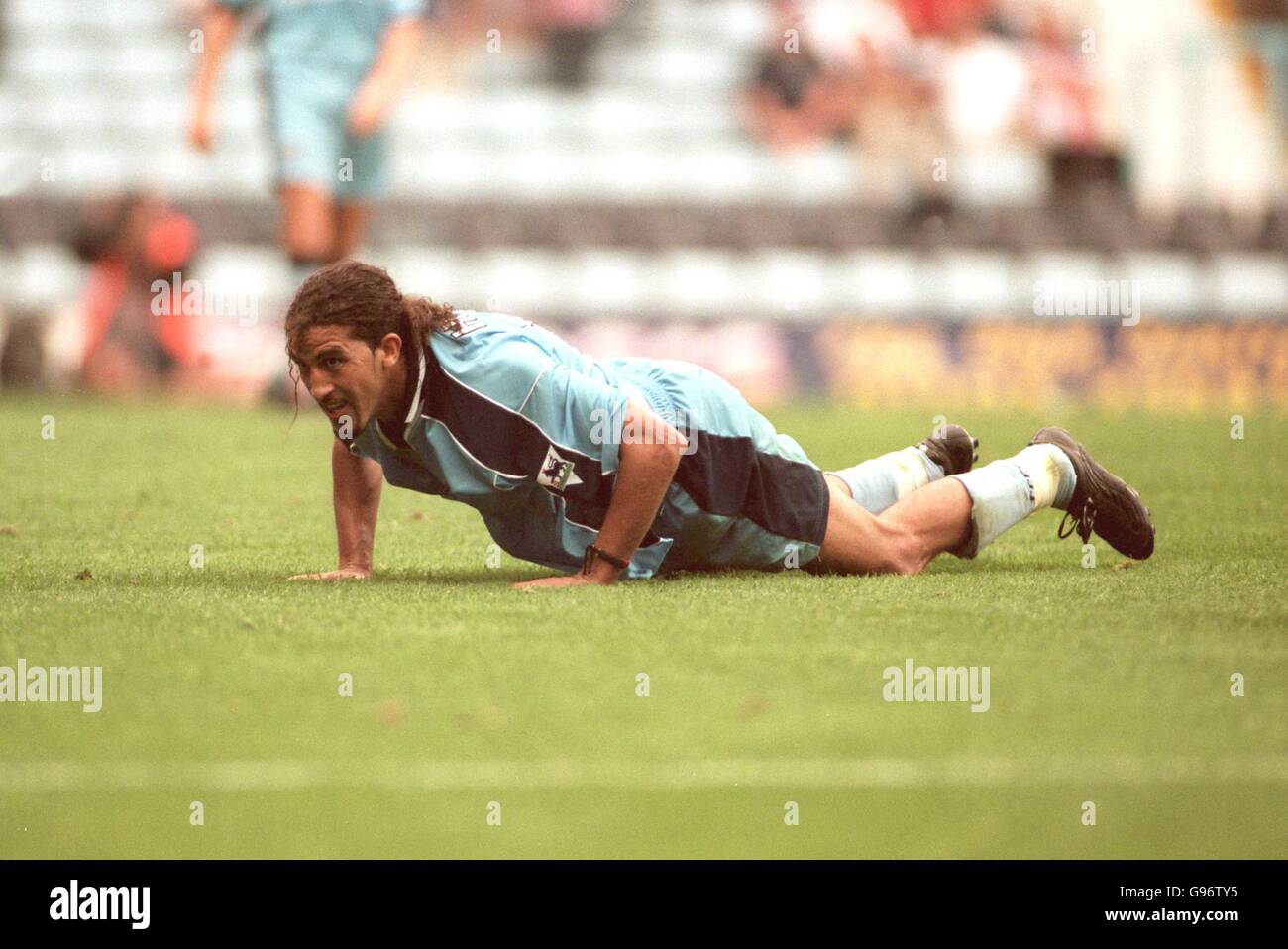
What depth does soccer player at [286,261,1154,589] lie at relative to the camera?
4246 mm

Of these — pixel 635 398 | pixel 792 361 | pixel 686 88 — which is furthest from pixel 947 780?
pixel 686 88

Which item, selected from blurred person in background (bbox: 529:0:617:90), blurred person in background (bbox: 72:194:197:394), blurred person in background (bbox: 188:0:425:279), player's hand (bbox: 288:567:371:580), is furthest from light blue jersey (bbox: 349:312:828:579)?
blurred person in background (bbox: 529:0:617:90)

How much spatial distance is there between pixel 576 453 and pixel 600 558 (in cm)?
28

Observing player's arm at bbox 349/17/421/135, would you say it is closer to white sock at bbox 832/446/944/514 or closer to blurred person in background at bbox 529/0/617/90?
white sock at bbox 832/446/944/514

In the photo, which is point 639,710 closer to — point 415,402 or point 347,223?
point 415,402

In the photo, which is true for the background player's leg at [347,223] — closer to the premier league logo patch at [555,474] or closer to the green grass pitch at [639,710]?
the green grass pitch at [639,710]

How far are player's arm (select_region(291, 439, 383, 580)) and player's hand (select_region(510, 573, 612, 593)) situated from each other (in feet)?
1.81

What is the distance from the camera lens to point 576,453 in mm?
4328

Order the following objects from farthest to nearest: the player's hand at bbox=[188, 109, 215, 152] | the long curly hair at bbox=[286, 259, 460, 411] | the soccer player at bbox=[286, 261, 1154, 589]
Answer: the player's hand at bbox=[188, 109, 215, 152] < the soccer player at bbox=[286, 261, 1154, 589] < the long curly hair at bbox=[286, 259, 460, 411]

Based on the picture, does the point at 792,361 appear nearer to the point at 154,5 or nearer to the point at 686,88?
the point at 686,88

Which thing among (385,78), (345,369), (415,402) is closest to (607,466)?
(415,402)

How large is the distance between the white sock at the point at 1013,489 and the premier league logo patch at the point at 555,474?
1129 millimetres

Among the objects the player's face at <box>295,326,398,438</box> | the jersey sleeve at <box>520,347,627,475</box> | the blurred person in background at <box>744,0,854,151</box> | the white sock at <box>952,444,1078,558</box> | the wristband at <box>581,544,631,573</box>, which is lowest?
the wristband at <box>581,544,631,573</box>

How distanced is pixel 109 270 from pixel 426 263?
322 centimetres
